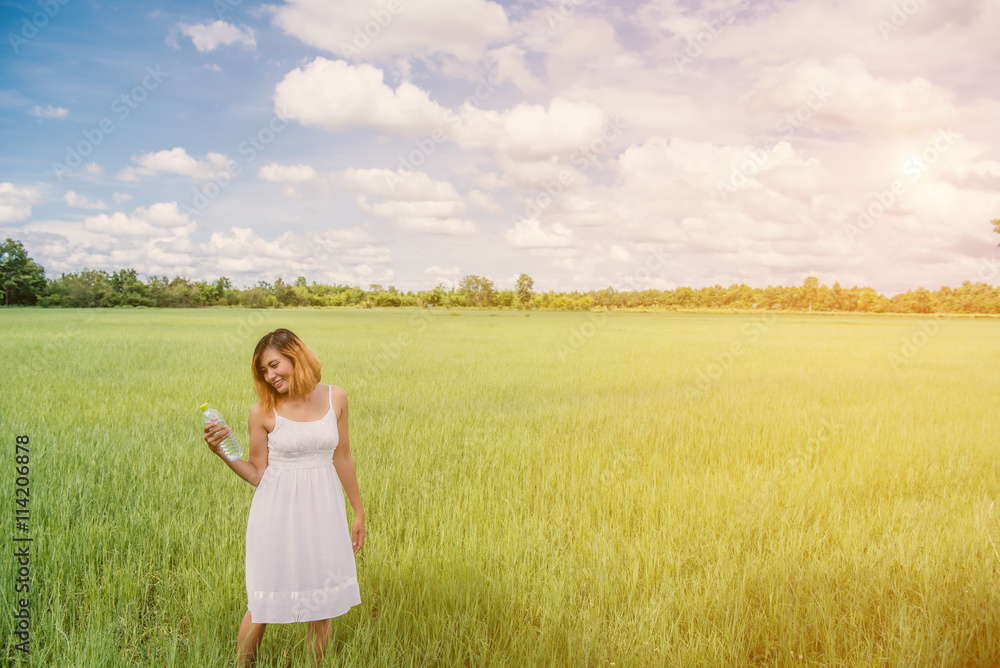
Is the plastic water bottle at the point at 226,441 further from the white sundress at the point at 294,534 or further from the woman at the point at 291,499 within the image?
the white sundress at the point at 294,534

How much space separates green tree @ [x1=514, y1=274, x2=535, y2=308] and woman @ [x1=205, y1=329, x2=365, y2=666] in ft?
405

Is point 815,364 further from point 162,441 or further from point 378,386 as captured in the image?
point 162,441

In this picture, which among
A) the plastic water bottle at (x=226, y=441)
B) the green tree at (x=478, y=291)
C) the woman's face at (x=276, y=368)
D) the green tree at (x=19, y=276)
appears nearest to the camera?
the plastic water bottle at (x=226, y=441)

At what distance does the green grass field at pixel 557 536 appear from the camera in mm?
3150

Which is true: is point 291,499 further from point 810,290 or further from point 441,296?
point 810,290

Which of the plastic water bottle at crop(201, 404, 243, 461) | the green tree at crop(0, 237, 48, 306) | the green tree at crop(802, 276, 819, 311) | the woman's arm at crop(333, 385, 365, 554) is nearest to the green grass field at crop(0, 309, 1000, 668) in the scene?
the woman's arm at crop(333, 385, 365, 554)

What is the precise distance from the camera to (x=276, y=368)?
7.90ft

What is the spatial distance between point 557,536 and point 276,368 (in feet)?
9.76

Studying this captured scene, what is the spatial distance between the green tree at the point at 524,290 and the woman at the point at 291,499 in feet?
405

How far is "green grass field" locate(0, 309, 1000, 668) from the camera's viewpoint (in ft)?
10.3

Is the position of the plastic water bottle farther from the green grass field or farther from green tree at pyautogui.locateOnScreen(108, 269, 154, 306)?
green tree at pyautogui.locateOnScreen(108, 269, 154, 306)

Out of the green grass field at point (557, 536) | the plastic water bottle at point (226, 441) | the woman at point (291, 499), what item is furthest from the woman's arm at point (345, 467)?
the green grass field at point (557, 536)

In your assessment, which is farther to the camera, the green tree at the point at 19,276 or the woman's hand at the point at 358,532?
the green tree at the point at 19,276

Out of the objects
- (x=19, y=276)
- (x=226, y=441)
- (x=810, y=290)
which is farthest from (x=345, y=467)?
(x=810, y=290)
